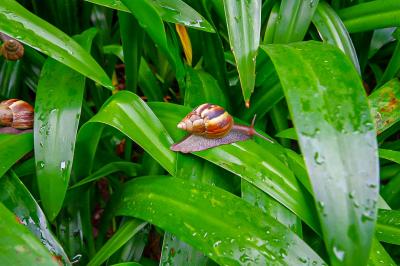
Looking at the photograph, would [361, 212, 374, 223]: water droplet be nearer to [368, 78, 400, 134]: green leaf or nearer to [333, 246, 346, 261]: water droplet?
[333, 246, 346, 261]: water droplet

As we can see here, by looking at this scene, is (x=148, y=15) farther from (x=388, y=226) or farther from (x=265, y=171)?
(x=388, y=226)

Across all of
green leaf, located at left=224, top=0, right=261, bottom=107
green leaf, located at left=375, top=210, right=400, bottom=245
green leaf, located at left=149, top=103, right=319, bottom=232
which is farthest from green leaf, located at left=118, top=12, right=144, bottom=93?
green leaf, located at left=375, top=210, right=400, bottom=245

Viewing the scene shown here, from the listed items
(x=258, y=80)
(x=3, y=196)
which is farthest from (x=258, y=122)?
(x=3, y=196)

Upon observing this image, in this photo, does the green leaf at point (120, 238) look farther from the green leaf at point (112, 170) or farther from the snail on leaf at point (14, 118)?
the snail on leaf at point (14, 118)

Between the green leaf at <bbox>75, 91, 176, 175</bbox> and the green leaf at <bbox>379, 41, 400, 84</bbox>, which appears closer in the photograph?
the green leaf at <bbox>75, 91, 176, 175</bbox>

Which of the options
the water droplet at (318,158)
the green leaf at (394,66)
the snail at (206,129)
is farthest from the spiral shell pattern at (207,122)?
the green leaf at (394,66)

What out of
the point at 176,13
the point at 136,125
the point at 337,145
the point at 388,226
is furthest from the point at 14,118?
the point at 388,226
